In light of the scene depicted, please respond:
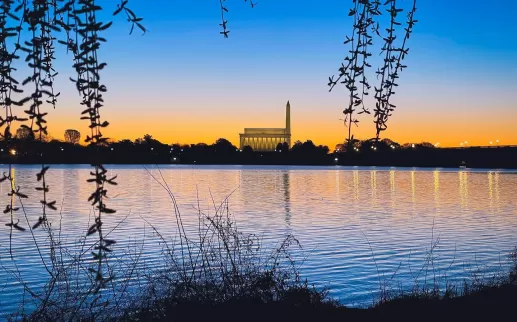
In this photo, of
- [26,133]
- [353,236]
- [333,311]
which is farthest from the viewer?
[353,236]

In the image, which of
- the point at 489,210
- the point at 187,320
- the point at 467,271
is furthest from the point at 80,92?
the point at 489,210

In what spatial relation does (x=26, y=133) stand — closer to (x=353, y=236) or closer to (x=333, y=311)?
(x=333, y=311)

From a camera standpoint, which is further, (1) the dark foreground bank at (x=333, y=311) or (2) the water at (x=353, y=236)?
(2) the water at (x=353, y=236)

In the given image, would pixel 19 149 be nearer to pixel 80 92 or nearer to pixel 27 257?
pixel 80 92

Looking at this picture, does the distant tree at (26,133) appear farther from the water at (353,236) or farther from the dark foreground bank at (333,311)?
the dark foreground bank at (333,311)

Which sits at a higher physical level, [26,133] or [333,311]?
[26,133]

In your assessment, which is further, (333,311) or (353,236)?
(353,236)

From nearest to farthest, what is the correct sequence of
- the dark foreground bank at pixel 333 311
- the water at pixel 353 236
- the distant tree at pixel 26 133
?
the distant tree at pixel 26 133, the dark foreground bank at pixel 333 311, the water at pixel 353 236

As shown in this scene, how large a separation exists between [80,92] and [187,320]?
10369mm

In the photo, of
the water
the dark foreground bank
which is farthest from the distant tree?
the dark foreground bank

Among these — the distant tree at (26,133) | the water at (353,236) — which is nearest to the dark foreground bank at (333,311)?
the water at (353,236)

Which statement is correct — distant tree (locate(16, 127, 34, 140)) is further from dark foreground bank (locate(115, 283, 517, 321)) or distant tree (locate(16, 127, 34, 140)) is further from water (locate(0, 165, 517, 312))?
dark foreground bank (locate(115, 283, 517, 321))

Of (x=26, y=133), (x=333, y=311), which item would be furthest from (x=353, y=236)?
(x=26, y=133)

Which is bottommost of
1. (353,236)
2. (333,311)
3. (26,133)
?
(353,236)
